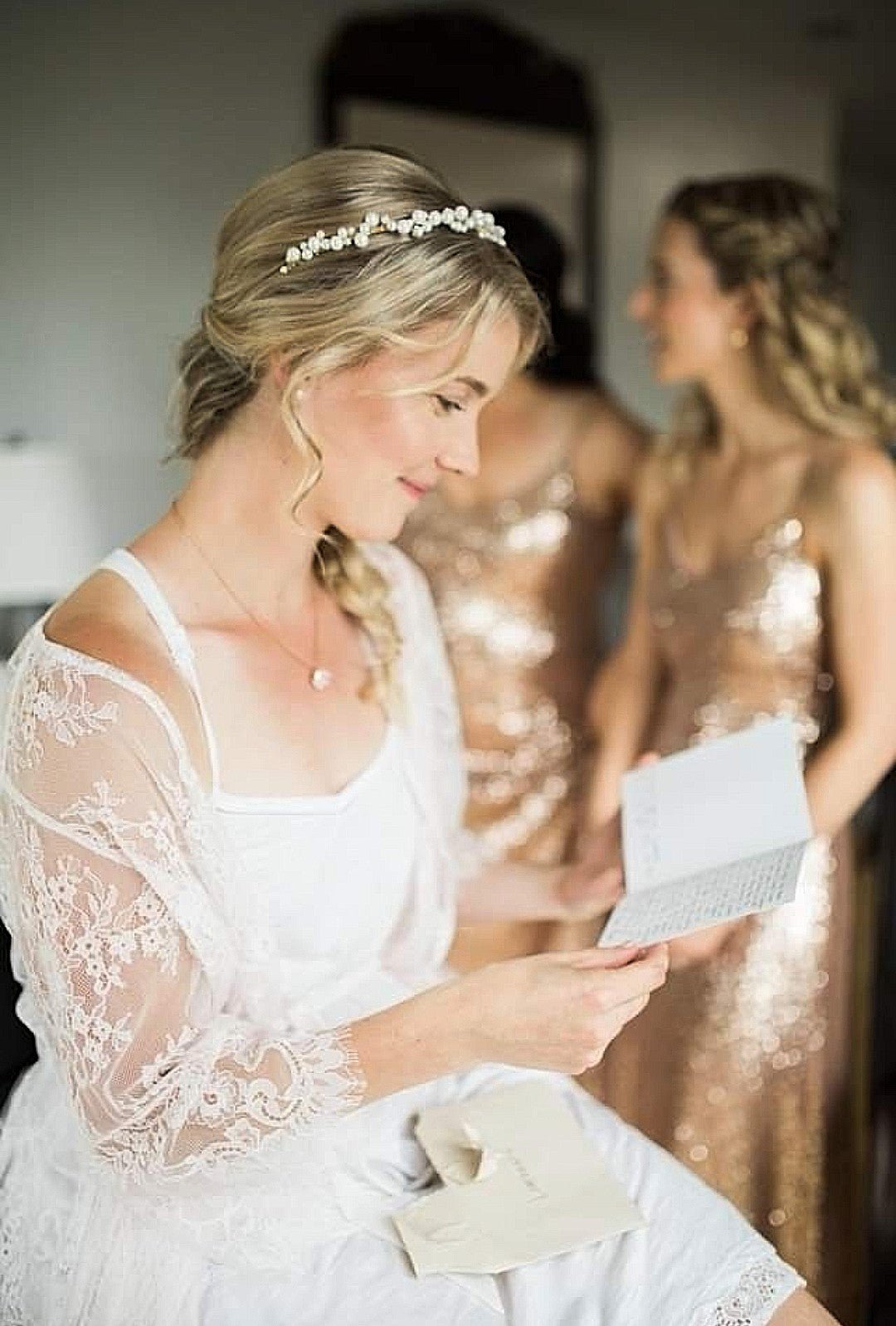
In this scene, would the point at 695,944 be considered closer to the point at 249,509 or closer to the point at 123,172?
the point at 249,509

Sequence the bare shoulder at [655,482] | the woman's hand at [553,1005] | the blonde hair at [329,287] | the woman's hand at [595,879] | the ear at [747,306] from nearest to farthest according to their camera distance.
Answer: the woman's hand at [553,1005] → the blonde hair at [329,287] → the woman's hand at [595,879] → the ear at [747,306] → the bare shoulder at [655,482]

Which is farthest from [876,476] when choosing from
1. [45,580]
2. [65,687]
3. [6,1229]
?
[6,1229]

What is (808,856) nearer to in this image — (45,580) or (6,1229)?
(45,580)

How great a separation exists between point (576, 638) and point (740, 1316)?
5.15 feet

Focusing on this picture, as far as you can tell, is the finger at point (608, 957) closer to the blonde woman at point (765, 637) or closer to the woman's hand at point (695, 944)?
the woman's hand at point (695, 944)

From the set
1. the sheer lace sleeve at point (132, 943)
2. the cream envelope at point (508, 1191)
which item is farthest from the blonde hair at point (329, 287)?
the cream envelope at point (508, 1191)

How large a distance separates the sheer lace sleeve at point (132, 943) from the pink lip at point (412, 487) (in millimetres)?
293

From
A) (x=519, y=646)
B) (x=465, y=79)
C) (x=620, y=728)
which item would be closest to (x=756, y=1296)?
(x=620, y=728)

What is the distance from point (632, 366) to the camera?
11.4 feet

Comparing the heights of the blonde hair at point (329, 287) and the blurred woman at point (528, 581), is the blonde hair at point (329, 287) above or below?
above

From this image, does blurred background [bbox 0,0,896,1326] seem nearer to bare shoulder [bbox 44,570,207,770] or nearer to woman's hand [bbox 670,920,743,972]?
woman's hand [bbox 670,920,743,972]

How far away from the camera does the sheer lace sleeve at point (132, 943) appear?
112 cm

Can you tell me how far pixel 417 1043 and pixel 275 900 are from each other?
0.22 metres

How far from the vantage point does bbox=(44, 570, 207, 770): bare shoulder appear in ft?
3.93
